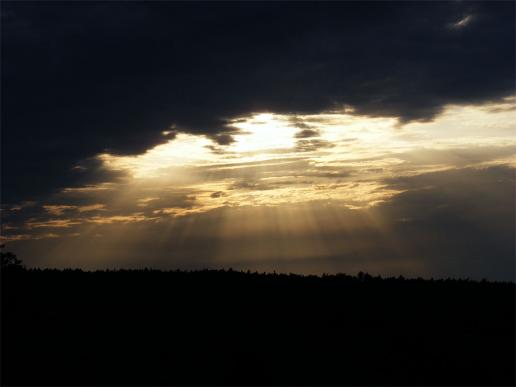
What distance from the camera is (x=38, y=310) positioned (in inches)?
912

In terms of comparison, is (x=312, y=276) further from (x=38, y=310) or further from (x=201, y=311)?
(x=38, y=310)

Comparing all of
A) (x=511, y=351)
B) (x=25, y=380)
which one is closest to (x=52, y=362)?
(x=25, y=380)

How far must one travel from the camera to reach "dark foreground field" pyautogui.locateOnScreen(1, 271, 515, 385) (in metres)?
17.9

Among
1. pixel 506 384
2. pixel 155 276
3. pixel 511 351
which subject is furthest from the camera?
pixel 155 276

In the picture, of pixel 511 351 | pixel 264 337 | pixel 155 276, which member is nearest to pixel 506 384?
pixel 511 351

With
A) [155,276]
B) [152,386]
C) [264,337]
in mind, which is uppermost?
[155,276]

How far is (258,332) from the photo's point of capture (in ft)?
66.9

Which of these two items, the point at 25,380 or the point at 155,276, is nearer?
the point at 25,380

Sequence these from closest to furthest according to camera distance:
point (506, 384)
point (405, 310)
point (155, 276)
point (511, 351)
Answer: point (506, 384) → point (511, 351) → point (405, 310) → point (155, 276)

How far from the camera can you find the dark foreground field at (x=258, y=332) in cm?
1788

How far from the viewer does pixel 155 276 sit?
27969 mm

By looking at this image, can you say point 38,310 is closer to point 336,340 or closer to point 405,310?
point 336,340

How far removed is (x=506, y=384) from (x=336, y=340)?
5188 millimetres

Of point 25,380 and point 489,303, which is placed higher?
point 489,303
